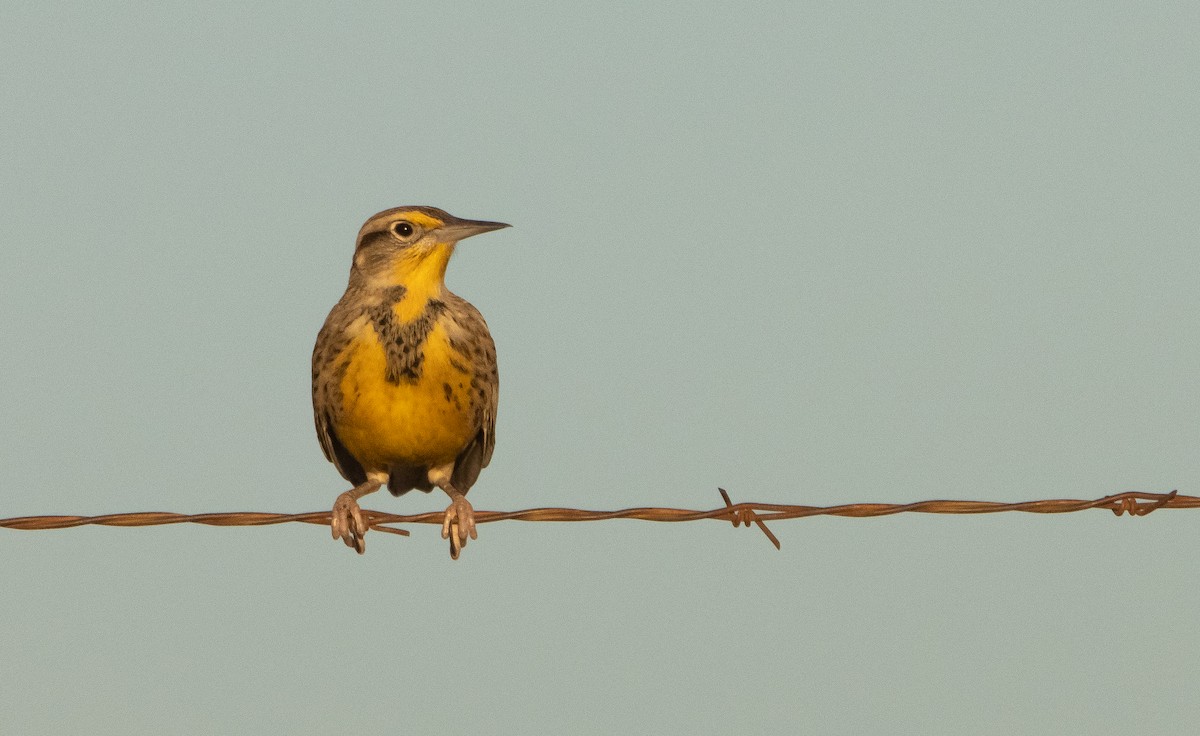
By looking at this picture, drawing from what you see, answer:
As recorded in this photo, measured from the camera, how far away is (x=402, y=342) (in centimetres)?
1045

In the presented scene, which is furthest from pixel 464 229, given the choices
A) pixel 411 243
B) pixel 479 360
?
pixel 479 360

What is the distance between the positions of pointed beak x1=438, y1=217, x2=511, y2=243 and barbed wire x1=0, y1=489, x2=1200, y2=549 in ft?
9.17

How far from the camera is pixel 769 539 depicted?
8.23m

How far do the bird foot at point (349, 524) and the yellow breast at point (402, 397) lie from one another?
1.81ft

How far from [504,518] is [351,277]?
328 cm

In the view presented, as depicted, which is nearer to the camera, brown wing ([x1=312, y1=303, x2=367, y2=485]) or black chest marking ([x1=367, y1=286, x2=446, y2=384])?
black chest marking ([x1=367, y1=286, x2=446, y2=384])

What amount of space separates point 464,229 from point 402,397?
1.23 meters

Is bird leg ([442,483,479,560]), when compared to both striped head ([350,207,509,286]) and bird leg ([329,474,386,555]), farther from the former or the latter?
striped head ([350,207,509,286])

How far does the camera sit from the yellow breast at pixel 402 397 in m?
10.5

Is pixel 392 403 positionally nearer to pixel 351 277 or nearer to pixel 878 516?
pixel 351 277

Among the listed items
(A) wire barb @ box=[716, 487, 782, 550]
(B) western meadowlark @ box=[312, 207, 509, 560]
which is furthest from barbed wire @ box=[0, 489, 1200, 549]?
(B) western meadowlark @ box=[312, 207, 509, 560]

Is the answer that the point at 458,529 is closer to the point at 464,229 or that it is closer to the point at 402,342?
the point at 402,342

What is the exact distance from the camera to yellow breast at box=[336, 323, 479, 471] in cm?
1046

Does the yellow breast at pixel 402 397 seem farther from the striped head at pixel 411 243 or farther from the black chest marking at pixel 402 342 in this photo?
the striped head at pixel 411 243
